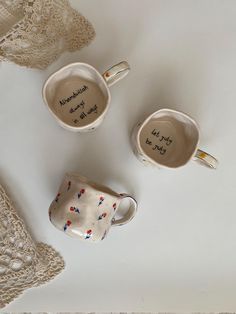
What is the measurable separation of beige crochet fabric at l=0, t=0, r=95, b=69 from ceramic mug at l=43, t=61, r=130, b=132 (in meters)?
0.08

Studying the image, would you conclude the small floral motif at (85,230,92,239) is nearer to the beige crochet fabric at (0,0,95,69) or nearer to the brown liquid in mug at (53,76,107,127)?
the brown liquid in mug at (53,76,107,127)

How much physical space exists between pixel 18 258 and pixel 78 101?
0.36m

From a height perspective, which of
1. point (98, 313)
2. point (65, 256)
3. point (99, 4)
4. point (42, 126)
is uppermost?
point (99, 4)

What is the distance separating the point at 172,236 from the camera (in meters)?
0.93

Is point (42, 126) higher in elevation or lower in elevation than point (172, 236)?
higher

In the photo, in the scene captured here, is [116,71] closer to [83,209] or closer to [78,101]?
[78,101]

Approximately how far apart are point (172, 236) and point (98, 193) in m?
0.23

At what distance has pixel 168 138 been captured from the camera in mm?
893

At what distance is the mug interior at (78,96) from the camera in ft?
2.79

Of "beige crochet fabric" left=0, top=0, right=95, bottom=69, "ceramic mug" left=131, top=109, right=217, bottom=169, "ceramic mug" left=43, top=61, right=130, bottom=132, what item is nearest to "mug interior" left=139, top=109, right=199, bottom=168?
"ceramic mug" left=131, top=109, right=217, bottom=169

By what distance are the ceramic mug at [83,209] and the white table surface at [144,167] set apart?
0.09m

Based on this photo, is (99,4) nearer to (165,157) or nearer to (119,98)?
(119,98)

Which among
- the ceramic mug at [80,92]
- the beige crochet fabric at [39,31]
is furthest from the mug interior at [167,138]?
the beige crochet fabric at [39,31]

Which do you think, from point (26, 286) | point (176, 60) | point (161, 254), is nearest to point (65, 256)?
point (26, 286)
